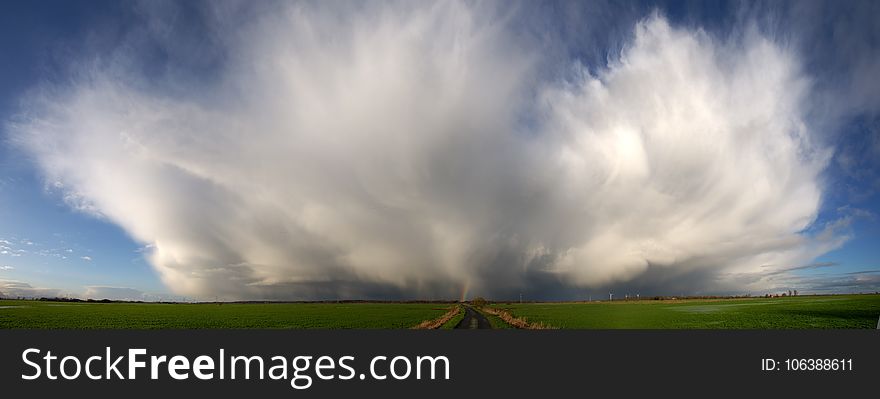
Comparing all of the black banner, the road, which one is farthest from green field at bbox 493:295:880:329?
the black banner

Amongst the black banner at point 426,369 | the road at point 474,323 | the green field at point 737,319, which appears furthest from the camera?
the green field at point 737,319

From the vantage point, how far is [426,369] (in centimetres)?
2791

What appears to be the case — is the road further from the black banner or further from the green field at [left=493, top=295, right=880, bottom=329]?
the black banner

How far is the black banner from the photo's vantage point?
25.9 metres

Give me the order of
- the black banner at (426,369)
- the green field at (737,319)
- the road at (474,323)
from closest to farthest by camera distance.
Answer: the black banner at (426,369)
the road at (474,323)
the green field at (737,319)

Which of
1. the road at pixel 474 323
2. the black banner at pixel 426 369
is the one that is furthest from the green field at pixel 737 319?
the black banner at pixel 426 369

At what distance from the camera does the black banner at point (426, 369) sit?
85.0 feet

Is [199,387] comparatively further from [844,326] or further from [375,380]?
[844,326]

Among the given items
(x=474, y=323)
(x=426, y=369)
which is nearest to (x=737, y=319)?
(x=474, y=323)

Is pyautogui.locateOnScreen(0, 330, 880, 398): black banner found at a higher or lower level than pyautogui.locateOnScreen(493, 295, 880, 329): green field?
higher

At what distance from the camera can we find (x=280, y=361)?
27016 mm

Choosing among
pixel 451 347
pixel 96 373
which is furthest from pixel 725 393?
pixel 96 373

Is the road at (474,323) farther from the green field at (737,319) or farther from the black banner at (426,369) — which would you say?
the black banner at (426,369)

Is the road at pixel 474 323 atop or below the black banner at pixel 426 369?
below
